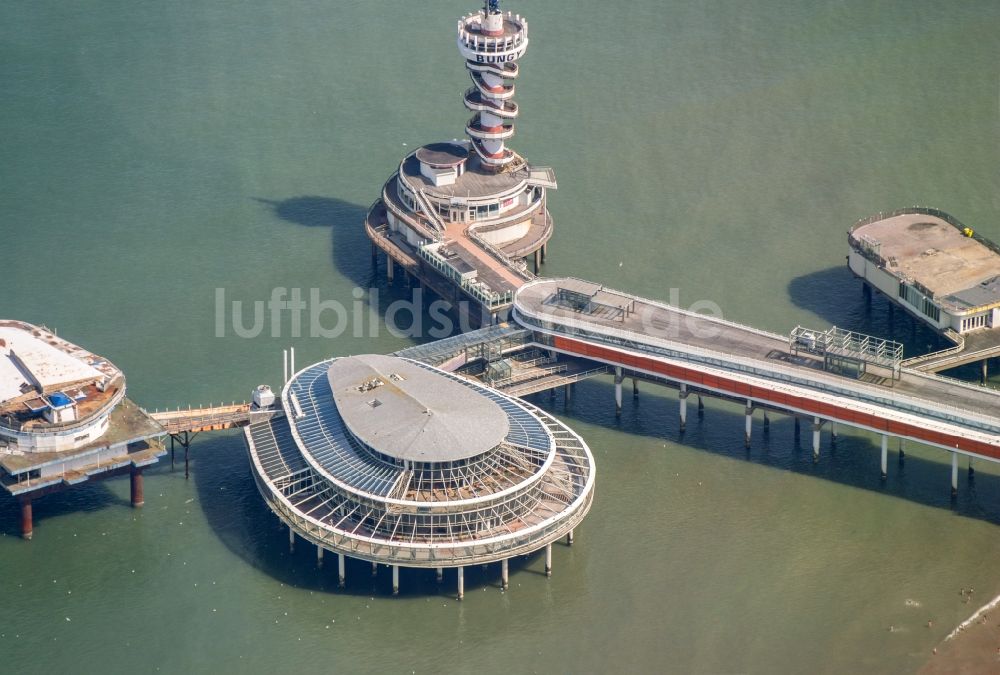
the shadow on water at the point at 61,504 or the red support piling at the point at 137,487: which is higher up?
the red support piling at the point at 137,487

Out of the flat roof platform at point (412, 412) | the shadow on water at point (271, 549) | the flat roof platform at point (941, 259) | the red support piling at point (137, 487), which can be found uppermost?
the flat roof platform at point (941, 259)

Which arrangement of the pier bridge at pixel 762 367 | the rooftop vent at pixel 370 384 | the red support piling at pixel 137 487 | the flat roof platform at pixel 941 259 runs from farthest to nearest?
the flat roof platform at pixel 941 259 → the rooftop vent at pixel 370 384 → the pier bridge at pixel 762 367 → the red support piling at pixel 137 487

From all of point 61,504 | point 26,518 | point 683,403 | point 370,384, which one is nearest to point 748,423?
point 683,403

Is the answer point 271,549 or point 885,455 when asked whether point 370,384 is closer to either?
point 271,549

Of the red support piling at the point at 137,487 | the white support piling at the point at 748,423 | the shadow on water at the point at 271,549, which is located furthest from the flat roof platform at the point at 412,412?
the white support piling at the point at 748,423

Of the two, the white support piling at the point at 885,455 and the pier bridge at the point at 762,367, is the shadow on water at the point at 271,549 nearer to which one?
the pier bridge at the point at 762,367

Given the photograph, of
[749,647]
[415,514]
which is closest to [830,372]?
[749,647]

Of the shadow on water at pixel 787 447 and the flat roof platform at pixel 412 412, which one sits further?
the shadow on water at pixel 787 447

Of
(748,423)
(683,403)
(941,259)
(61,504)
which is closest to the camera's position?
(61,504)
